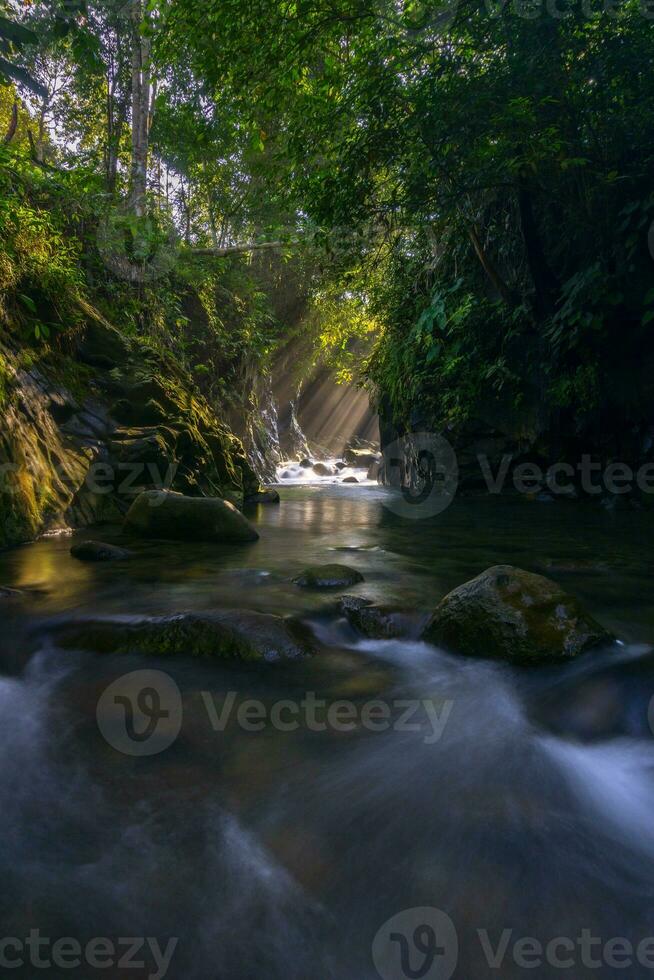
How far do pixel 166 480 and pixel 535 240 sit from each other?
650 cm

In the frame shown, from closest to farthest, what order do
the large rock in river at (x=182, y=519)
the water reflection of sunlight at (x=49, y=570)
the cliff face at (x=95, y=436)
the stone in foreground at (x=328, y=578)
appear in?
the water reflection of sunlight at (x=49, y=570)
the stone in foreground at (x=328, y=578)
the cliff face at (x=95, y=436)
the large rock in river at (x=182, y=519)

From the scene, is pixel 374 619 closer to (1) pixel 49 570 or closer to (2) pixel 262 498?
(1) pixel 49 570

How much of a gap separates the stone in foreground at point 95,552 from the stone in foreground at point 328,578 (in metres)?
1.78

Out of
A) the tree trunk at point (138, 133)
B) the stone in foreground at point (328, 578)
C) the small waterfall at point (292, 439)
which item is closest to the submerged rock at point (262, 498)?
the tree trunk at point (138, 133)

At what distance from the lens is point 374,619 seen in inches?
132

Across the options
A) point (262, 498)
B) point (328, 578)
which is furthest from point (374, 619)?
point (262, 498)

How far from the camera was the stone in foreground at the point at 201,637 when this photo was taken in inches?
114

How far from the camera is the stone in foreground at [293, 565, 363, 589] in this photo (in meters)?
4.22

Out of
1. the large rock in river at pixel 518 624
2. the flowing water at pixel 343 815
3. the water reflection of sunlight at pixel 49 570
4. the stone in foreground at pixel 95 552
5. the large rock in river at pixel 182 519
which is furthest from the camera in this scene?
the large rock in river at pixel 182 519

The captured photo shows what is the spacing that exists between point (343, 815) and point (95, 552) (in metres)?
3.78

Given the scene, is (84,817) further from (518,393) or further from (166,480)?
(518,393)

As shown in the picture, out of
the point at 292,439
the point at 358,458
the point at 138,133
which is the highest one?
the point at 138,133

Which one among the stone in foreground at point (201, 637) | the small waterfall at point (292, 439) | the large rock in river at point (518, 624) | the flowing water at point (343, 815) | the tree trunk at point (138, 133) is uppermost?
the tree trunk at point (138, 133)

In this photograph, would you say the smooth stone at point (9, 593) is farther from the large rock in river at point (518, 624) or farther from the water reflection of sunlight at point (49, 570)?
the large rock in river at point (518, 624)
